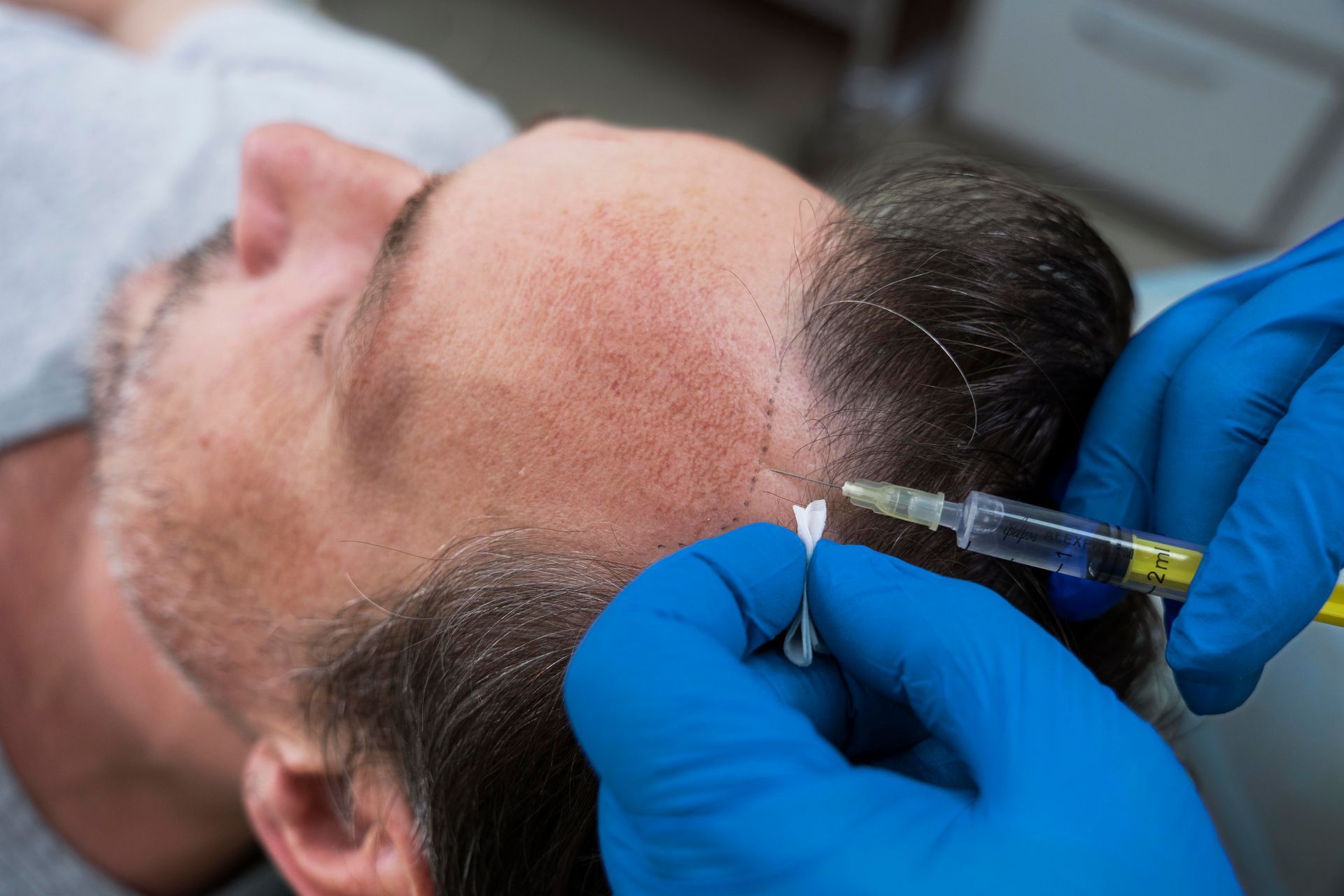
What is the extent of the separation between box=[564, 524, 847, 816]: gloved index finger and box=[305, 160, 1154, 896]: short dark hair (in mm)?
95

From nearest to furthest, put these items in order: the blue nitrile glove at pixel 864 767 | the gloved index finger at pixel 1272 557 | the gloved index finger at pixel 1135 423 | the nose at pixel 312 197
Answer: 1. the blue nitrile glove at pixel 864 767
2. the gloved index finger at pixel 1272 557
3. the gloved index finger at pixel 1135 423
4. the nose at pixel 312 197

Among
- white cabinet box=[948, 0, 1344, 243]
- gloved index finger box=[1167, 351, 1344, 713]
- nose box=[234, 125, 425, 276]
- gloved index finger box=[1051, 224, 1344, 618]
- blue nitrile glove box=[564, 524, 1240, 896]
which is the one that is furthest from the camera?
white cabinet box=[948, 0, 1344, 243]

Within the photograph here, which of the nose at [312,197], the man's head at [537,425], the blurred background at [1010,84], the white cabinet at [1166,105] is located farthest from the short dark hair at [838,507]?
the white cabinet at [1166,105]

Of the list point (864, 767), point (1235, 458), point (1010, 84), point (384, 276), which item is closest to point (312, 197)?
point (384, 276)

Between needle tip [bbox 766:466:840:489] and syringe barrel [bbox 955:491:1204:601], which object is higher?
syringe barrel [bbox 955:491:1204:601]

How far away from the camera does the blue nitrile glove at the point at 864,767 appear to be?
0.51m

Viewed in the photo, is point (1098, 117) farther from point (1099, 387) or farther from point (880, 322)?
point (880, 322)

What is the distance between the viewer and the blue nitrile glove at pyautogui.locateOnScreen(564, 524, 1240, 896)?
51 cm

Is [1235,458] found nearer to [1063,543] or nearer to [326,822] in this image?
[1063,543]

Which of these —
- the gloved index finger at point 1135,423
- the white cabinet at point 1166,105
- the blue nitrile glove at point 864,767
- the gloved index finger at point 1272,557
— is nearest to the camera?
the blue nitrile glove at point 864,767

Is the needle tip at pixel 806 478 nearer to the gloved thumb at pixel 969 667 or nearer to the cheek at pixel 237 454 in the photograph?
the gloved thumb at pixel 969 667

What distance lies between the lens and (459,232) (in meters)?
0.75

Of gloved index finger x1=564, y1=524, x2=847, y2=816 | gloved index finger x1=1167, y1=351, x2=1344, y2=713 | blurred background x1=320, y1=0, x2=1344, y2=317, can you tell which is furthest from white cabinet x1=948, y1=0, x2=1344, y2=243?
gloved index finger x1=564, y1=524, x2=847, y2=816

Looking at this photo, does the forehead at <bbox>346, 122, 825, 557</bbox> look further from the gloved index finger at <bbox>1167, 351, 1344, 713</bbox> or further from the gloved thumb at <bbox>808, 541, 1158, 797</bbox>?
the gloved index finger at <bbox>1167, 351, 1344, 713</bbox>
